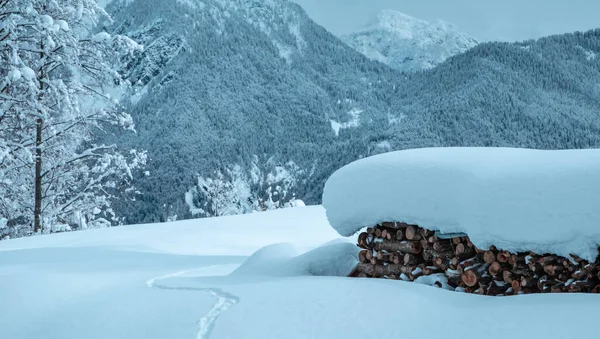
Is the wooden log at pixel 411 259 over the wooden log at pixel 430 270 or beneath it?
over

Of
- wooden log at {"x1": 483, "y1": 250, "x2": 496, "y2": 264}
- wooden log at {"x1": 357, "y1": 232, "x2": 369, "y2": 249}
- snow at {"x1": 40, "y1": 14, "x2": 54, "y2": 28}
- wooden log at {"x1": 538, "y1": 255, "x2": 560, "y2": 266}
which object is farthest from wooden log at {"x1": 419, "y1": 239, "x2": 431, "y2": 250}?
snow at {"x1": 40, "y1": 14, "x2": 54, "y2": 28}

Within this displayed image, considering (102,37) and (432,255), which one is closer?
(432,255)

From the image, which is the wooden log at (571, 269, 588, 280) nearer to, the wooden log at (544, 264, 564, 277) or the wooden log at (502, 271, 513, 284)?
the wooden log at (544, 264, 564, 277)

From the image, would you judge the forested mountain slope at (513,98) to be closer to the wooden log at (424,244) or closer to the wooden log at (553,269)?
the wooden log at (424,244)

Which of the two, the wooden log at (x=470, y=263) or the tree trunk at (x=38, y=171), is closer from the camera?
the wooden log at (x=470, y=263)

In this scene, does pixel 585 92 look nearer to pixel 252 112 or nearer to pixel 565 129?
pixel 565 129

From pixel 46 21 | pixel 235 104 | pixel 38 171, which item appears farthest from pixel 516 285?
pixel 235 104

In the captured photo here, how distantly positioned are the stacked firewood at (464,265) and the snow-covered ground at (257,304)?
0.19 meters

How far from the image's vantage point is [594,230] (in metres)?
2.94

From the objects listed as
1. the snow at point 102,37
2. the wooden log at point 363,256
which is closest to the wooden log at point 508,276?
the wooden log at point 363,256

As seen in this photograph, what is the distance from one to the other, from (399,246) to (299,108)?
5294 inches

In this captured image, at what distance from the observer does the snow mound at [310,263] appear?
14.6 feet

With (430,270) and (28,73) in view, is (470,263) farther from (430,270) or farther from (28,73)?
(28,73)

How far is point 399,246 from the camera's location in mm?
4059
